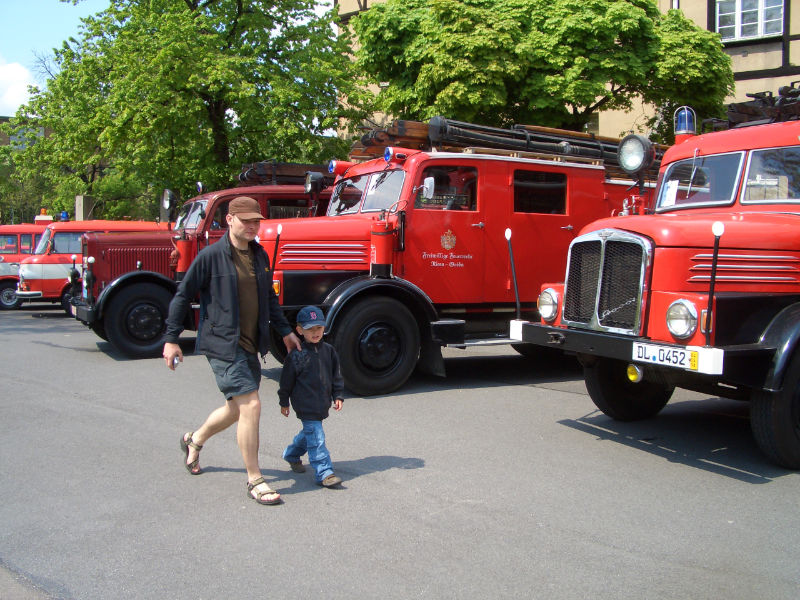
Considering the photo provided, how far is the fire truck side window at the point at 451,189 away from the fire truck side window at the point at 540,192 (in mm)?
582

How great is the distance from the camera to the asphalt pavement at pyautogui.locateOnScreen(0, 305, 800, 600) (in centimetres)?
368

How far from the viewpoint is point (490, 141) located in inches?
348

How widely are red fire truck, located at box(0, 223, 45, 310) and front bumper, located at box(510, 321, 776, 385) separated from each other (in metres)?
17.3

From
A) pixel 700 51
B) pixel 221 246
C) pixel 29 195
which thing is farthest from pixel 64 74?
pixel 29 195

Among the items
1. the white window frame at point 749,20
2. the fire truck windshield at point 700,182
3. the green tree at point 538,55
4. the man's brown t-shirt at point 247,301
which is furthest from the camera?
the white window frame at point 749,20

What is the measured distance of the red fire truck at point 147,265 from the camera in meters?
11.0

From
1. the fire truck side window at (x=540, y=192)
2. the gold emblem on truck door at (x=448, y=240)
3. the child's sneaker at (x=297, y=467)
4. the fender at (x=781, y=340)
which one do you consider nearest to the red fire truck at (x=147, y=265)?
the gold emblem on truck door at (x=448, y=240)

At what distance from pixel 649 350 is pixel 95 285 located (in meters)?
8.94

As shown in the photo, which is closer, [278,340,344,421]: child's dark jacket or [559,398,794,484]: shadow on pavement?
[278,340,344,421]: child's dark jacket

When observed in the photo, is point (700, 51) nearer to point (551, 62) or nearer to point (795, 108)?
point (551, 62)

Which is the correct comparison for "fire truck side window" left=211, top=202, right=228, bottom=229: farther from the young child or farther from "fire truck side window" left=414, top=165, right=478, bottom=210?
the young child

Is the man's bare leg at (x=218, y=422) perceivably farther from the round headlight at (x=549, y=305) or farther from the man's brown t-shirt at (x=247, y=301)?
the round headlight at (x=549, y=305)

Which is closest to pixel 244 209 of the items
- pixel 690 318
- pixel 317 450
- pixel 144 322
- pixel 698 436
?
pixel 317 450

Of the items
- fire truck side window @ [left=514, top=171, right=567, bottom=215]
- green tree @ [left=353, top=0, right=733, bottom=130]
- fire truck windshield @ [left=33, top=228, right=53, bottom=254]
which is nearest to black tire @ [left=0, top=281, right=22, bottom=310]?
fire truck windshield @ [left=33, top=228, right=53, bottom=254]
